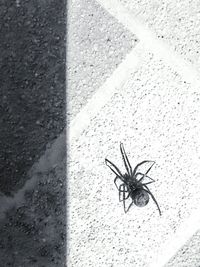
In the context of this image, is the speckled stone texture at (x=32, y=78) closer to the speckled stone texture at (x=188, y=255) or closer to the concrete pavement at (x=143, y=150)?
the concrete pavement at (x=143, y=150)

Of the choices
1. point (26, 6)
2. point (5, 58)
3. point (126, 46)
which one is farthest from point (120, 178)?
point (26, 6)

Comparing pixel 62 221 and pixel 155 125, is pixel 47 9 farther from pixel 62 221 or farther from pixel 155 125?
pixel 62 221

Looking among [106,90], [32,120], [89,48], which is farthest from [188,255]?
[89,48]

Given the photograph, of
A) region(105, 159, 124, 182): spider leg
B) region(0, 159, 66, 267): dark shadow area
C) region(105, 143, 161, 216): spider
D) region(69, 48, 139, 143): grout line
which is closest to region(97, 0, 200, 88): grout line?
region(69, 48, 139, 143): grout line

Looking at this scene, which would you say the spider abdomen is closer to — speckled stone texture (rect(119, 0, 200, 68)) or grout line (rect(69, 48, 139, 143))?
grout line (rect(69, 48, 139, 143))

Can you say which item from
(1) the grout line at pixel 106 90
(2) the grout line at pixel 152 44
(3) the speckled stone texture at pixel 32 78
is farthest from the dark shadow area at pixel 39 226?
(2) the grout line at pixel 152 44

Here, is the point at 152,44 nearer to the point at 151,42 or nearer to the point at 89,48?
the point at 151,42
